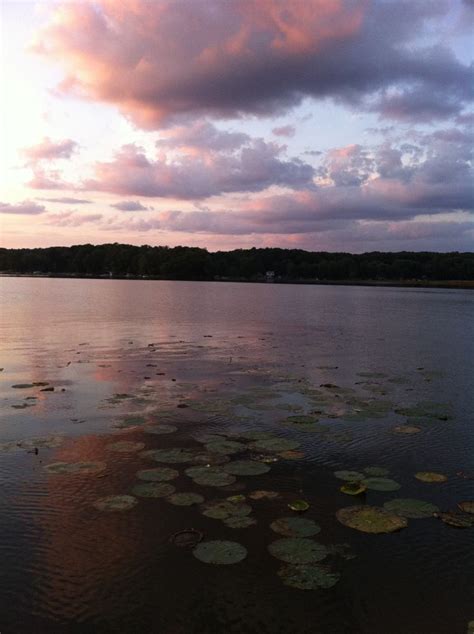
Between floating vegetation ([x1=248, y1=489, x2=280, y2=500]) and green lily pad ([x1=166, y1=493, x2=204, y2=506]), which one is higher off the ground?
green lily pad ([x1=166, y1=493, x2=204, y2=506])

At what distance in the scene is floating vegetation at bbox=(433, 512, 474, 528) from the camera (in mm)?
7598

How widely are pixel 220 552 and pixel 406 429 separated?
23.9 ft

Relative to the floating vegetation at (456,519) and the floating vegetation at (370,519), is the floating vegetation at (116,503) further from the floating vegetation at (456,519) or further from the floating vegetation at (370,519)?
the floating vegetation at (456,519)

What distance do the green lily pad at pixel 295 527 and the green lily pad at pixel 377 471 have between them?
2.39 m

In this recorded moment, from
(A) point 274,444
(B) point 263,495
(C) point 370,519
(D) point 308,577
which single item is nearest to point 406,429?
(A) point 274,444

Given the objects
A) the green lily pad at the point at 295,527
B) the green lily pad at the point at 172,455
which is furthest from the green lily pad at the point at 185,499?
the green lily pad at the point at 172,455

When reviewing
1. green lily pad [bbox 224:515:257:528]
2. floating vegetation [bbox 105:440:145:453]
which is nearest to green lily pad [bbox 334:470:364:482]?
green lily pad [bbox 224:515:257:528]

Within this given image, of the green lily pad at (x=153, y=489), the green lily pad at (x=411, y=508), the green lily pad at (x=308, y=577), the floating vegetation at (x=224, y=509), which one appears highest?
the green lily pad at (x=153, y=489)

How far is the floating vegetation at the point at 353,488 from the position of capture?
27.9ft

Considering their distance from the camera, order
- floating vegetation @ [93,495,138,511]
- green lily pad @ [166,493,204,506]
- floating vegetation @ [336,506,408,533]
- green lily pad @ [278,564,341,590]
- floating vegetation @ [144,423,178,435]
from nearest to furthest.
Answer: green lily pad @ [278,564,341,590] → floating vegetation @ [336,506,408,533] → floating vegetation @ [93,495,138,511] → green lily pad @ [166,493,204,506] → floating vegetation @ [144,423,178,435]

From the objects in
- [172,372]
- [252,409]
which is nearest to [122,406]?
[252,409]

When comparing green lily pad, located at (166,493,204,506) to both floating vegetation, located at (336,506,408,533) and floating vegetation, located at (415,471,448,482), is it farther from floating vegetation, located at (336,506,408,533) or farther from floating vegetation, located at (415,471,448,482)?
floating vegetation, located at (415,471,448,482)

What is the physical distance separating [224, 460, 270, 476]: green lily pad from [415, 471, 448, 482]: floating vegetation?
9.16 ft

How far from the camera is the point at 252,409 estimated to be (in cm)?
1407
